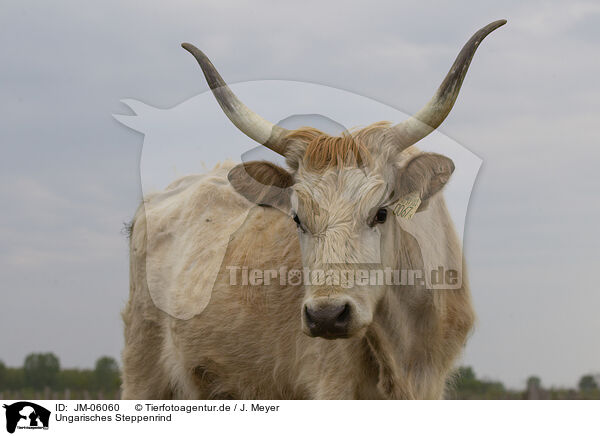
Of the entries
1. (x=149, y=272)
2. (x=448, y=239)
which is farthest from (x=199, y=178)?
(x=448, y=239)

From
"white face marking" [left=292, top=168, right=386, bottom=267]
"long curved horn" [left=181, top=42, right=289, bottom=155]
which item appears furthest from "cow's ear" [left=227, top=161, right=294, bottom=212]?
"white face marking" [left=292, top=168, right=386, bottom=267]

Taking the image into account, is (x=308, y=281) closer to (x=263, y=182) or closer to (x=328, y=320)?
(x=328, y=320)

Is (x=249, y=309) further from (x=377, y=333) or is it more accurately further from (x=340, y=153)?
(x=340, y=153)

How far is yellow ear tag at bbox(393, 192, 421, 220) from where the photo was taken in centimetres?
516

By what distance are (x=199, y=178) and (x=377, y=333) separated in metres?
3.03

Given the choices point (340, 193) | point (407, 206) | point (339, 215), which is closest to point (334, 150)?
point (340, 193)

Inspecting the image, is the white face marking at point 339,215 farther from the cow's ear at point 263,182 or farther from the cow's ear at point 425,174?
the cow's ear at point 263,182

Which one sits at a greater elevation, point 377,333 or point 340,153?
point 340,153
